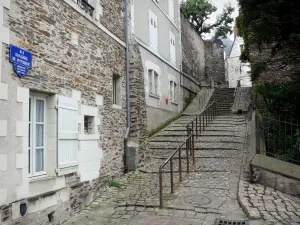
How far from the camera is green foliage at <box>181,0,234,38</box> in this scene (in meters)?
25.0

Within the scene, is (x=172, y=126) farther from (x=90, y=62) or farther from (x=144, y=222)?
(x=144, y=222)

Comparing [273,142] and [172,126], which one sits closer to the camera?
[273,142]

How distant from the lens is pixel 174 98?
50.2ft

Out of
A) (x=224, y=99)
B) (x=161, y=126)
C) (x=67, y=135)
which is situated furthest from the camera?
(x=224, y=99)

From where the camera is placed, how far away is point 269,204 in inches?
202

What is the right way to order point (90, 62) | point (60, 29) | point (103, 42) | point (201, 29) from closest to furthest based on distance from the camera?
point (60, 29), point (90, 62), point (103, 42), point (201, 29)

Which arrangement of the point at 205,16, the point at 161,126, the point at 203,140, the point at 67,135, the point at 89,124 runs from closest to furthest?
the point at 67,135 → the point at 89,124 → the point at 203,140 → the point at 161,126 → the point at 205,16

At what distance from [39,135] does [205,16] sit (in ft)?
76.5

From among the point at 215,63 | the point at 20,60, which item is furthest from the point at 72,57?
the point at 215,63

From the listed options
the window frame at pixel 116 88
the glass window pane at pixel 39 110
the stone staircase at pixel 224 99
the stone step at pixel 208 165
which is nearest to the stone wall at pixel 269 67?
the stone staircase at pixel 224 99

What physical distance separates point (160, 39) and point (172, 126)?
4149mm

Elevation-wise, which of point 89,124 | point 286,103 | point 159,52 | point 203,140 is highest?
point 159,52

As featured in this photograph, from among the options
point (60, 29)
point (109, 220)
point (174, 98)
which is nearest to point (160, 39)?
point (174, 98)

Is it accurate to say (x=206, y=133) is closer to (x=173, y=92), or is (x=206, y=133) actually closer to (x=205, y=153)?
(x=205, y=153)
